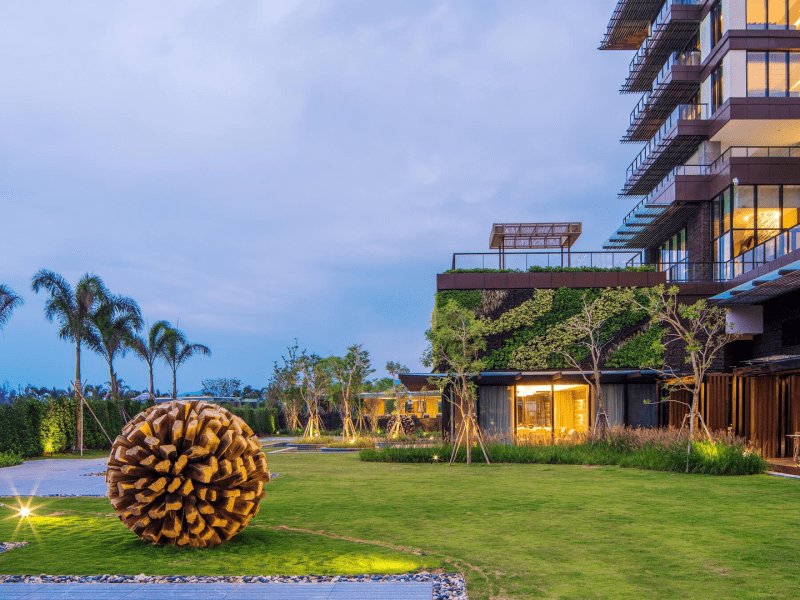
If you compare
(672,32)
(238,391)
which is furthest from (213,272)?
(672,32)

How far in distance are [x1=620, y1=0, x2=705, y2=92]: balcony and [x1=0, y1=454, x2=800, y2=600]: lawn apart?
822 inches

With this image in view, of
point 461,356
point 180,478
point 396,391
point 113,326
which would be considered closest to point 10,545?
point 180,478

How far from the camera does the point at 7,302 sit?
74.9 ft

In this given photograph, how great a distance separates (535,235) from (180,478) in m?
21.0

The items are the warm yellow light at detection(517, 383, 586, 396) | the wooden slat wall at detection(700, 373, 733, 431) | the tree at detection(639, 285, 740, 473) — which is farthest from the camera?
the warm yellow light at detection(517, 383, 586, 396)

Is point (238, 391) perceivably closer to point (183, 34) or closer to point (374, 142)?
point (183, 34)

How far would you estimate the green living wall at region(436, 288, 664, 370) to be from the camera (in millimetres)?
23625

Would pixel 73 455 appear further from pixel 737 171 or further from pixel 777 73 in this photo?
pixel 777 73

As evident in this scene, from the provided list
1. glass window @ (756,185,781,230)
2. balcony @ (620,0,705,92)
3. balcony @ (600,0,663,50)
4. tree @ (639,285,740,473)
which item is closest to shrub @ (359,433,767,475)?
tree @ (639,285,740,473)

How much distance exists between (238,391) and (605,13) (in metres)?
126

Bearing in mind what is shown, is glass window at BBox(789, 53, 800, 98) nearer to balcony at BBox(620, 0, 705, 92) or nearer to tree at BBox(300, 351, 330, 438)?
balcony at BBox(620, 0, 705, 92)

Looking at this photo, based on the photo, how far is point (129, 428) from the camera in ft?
21.1

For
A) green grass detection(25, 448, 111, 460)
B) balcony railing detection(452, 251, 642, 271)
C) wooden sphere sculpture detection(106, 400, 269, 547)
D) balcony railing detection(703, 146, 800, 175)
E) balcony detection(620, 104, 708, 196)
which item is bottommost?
green grass detection(25, 448, 111, 460)

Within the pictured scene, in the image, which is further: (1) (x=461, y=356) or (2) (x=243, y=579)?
(1) (x=461, y=356)
